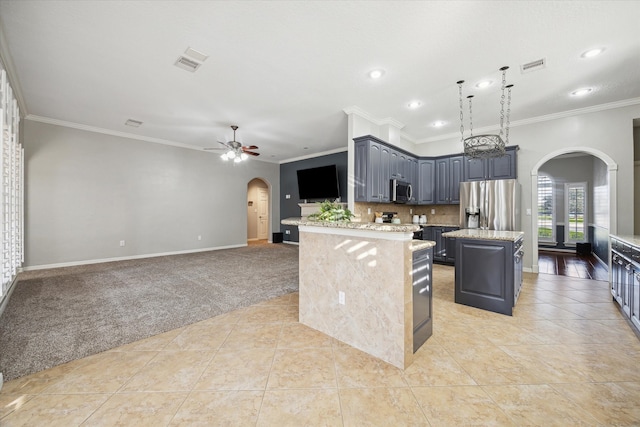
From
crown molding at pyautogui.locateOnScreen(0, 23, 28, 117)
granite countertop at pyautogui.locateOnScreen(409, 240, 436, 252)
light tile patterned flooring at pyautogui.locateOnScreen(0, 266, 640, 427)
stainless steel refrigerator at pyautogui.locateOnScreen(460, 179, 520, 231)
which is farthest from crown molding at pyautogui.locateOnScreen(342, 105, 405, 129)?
crown molding at pyautogui.locateOnScreen(0, 23, 28, 117)

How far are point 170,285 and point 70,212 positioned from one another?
10.9 feet

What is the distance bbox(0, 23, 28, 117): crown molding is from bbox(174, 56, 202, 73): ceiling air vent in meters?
1.56

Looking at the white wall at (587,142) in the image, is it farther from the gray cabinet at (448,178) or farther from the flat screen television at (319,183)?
the flat screen television at (319,183)

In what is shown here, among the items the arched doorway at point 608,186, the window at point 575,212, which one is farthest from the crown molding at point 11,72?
the window at point 575,212

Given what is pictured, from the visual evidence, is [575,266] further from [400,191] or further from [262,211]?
[262,211]

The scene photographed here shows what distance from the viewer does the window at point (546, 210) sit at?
26.6 ft

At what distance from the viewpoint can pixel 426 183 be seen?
6.02m

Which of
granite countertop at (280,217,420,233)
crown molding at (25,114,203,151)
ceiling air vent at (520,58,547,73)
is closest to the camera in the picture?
granite countertop at (280,217,420,233)

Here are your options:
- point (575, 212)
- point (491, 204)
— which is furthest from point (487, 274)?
point (575, 212)

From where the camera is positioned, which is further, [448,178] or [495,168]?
[448,178]

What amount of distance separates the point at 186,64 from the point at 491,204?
→ 5.53 metres

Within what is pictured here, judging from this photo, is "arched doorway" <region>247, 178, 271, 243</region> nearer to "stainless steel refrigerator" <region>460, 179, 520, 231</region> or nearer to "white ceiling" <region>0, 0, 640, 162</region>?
"white ceiling" <region>0, 0, 640, 162</region>

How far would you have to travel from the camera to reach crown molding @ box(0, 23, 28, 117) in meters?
2.79

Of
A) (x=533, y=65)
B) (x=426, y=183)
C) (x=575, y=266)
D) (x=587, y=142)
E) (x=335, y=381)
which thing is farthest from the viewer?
(x=426, y=183)
